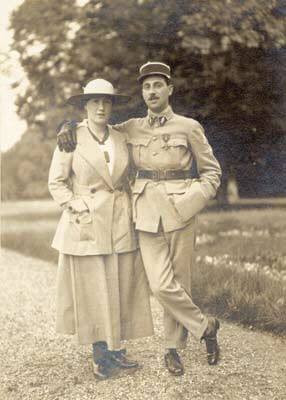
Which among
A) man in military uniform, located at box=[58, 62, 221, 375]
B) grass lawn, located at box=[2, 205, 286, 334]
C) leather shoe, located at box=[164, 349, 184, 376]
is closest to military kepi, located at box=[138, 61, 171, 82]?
man in military uniform, located at box=[58, 62, 221, 375]

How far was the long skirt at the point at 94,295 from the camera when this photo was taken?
3314 millimetres

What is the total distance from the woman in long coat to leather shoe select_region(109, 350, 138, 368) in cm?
1

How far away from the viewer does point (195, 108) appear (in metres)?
4.16

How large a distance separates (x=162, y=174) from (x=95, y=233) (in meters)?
0.57

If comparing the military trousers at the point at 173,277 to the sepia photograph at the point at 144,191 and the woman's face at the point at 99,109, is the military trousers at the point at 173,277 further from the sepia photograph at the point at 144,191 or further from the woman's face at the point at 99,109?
the woman's face at the point at 99,109

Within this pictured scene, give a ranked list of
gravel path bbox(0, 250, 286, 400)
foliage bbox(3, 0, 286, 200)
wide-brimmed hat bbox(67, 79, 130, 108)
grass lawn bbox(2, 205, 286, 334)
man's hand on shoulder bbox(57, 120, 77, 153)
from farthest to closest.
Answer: grass lawn bbox(2, 205, 286, 334)
foliage bbox(3, 0, 286, 200)
man's hand on shoulder bbox(57, 120, 77, 153)
wide-brimmed hat bbox(67, 79, 130, 108)
gravel path bbox(0, 250, 286, 400)

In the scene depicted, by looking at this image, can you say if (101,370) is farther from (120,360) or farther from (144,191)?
(144,191)

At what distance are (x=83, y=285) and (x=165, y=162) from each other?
955 millimetres

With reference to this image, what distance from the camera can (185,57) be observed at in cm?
401

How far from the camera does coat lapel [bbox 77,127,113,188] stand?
3.29 m

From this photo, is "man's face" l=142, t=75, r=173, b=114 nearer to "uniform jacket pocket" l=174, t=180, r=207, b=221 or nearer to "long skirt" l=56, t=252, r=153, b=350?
"uniform jacket pocket" l=174, t=180, r=207, b=221

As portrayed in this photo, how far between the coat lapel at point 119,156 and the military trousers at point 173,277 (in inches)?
15.9

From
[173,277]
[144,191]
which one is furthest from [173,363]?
[144,191]

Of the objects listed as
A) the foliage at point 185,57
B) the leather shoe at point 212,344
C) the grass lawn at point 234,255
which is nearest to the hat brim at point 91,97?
the foliage at point 185,57
